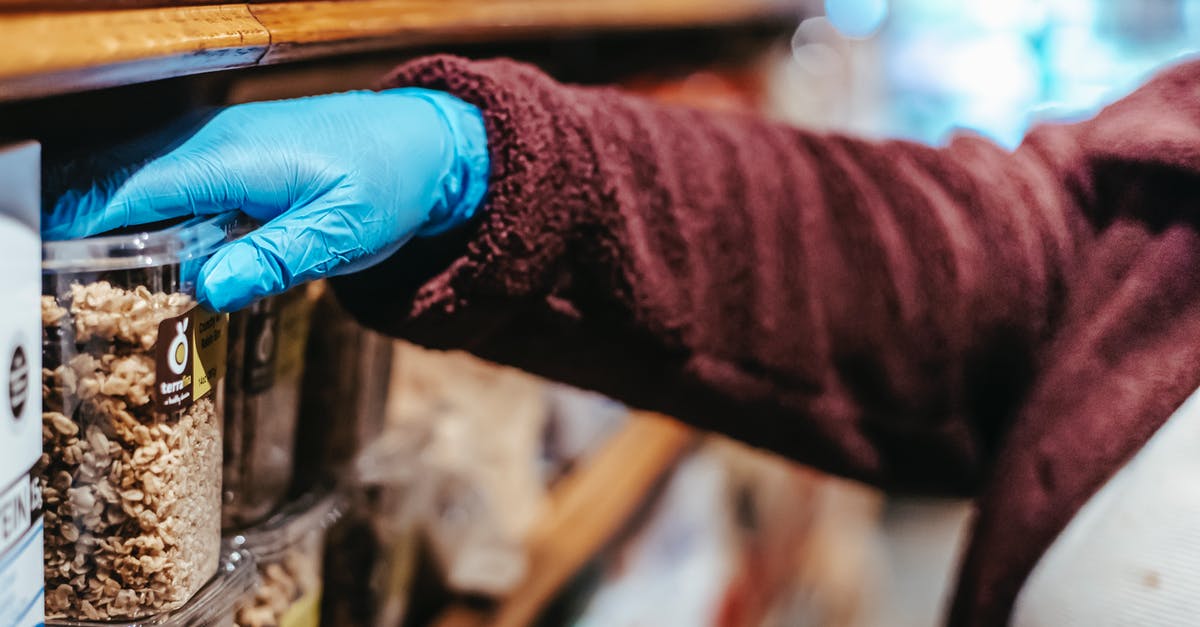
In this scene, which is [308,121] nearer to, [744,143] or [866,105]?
[744,143]

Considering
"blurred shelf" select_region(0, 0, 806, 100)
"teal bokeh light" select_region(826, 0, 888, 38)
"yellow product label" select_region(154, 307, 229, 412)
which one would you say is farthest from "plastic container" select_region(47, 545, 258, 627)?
"teal bokeh light" select_region(826, 0, 888, 38)

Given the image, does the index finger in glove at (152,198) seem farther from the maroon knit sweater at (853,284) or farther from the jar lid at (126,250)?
the maroon knit sweater at (853,284)

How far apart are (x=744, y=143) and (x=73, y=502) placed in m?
0.54

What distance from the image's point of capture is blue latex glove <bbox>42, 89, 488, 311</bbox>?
0.48m

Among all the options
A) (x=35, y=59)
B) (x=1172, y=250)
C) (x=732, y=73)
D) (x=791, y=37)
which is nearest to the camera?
(x=35, y=59)

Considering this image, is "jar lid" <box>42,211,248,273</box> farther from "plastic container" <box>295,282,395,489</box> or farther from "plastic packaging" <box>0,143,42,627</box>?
"plastic container" <box>295,282,395,489</box>

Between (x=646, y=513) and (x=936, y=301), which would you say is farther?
(x=646, y=513)

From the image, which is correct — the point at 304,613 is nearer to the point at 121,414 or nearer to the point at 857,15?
the point at 121,414

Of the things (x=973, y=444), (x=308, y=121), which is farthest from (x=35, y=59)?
(x=973, y=444)

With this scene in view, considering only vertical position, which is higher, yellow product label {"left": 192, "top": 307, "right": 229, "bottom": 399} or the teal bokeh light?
yellow product label {"left": 192, "top": 307, "right": 229, "bottom": 399}

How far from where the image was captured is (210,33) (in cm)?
49

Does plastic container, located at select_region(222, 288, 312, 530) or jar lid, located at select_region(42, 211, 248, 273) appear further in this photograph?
plastic container, located at select_region(222, 288, 312, 530)

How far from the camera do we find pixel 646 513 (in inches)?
57.1

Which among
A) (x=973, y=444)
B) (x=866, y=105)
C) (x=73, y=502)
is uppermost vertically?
(x=73, y=502)
